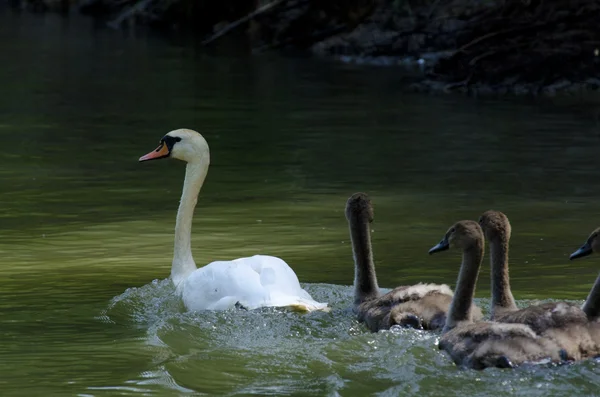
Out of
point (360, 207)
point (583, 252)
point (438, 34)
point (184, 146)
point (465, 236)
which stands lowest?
point (583, 252)

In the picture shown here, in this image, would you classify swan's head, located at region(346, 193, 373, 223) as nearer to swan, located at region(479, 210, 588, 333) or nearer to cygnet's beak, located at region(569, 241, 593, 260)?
swan, located at region(479, 210, 588, 333)

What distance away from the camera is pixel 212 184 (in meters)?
16.7

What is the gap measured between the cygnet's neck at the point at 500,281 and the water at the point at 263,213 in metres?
0.51

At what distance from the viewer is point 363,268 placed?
34.3 ft

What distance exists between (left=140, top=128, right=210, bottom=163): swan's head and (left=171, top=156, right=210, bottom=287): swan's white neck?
0.05 meters

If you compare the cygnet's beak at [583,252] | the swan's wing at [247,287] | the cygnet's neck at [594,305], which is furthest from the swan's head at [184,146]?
the cygnet's neck at [594,305]

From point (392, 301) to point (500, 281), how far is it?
72 centimetres

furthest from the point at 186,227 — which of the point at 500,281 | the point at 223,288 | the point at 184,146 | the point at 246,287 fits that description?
the point at 500,281

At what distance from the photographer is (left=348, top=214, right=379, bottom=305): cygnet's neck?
34.2 ft

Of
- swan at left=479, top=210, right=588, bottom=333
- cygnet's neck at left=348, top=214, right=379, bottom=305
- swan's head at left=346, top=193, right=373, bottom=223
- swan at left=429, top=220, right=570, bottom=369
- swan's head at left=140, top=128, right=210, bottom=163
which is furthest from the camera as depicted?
swan's head at left=140, top=128, right=210, bottom=163

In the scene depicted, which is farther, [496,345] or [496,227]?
[496,227]

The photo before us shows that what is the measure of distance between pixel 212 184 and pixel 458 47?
34.2ft

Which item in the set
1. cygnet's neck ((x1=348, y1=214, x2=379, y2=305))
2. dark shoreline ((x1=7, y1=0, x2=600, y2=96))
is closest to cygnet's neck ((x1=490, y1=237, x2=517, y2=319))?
cygnet's neck ((x1=348, y1=214, x2=379, y2=305))

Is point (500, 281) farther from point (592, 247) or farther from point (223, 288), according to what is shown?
point (223, 288)
